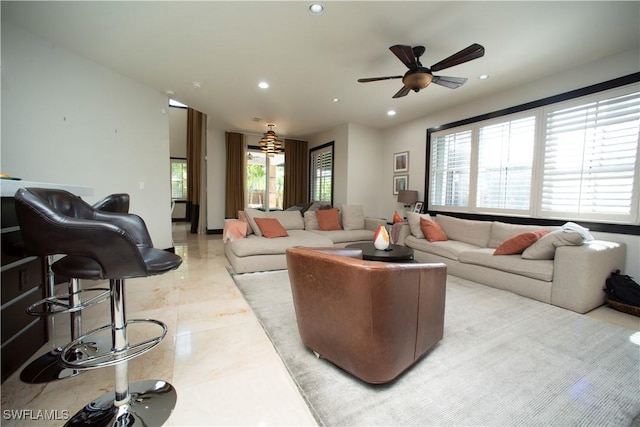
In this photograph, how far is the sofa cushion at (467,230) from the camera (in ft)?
12.4

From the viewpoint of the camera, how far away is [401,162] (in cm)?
563

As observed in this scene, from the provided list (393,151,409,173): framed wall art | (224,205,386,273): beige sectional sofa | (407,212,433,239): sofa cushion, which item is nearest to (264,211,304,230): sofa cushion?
(224,205,386,273): beige sectional sofa

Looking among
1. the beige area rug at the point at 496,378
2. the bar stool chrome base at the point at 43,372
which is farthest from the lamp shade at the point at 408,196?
the bar stool chrome base at the point at 43,372

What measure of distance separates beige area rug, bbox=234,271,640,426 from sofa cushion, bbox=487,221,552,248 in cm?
127

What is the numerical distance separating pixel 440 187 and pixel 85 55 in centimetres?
557

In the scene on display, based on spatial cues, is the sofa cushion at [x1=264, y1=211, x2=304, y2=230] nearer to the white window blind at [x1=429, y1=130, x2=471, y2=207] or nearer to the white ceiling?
the white ceiling

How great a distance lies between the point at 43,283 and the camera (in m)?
1.76

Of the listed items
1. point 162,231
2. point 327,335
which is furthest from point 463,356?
point 162,231

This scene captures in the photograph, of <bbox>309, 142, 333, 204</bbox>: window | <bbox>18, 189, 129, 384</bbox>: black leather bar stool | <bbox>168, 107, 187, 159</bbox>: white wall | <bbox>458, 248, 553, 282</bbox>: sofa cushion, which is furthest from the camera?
<bbox>168, 107, 187, 159</bbox>: white wall

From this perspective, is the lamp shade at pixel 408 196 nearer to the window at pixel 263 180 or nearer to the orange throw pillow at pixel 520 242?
the orange throw pillow at pixel 520 242

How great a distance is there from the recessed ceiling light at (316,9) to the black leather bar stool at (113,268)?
2.11 metres

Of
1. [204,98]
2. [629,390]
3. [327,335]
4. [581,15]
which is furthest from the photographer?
[204,98]

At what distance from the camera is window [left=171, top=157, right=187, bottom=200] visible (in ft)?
32.1

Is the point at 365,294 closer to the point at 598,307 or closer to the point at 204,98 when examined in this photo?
the point at 598,307
